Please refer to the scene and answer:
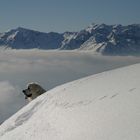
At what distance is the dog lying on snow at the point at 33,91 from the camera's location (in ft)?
50.5

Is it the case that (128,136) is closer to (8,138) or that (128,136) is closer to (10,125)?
(8,138)

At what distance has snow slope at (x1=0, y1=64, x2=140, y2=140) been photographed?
434cm

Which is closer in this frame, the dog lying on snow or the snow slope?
the snow slope

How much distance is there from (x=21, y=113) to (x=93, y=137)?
2.77 metres

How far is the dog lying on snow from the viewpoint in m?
15.4

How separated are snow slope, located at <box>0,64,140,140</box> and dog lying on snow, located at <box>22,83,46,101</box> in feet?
27.4

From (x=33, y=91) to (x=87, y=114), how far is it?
1076 centimetres

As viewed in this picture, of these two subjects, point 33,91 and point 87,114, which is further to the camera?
point 33,91

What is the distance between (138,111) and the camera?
4.42 m

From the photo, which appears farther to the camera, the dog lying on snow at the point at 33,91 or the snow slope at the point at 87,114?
the dog lying on snow at the point at 33,91

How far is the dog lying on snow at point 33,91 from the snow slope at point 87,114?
835cm

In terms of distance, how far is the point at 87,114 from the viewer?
502 cm

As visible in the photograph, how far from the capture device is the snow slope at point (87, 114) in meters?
4.34

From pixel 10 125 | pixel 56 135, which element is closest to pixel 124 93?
pixel 56 135
